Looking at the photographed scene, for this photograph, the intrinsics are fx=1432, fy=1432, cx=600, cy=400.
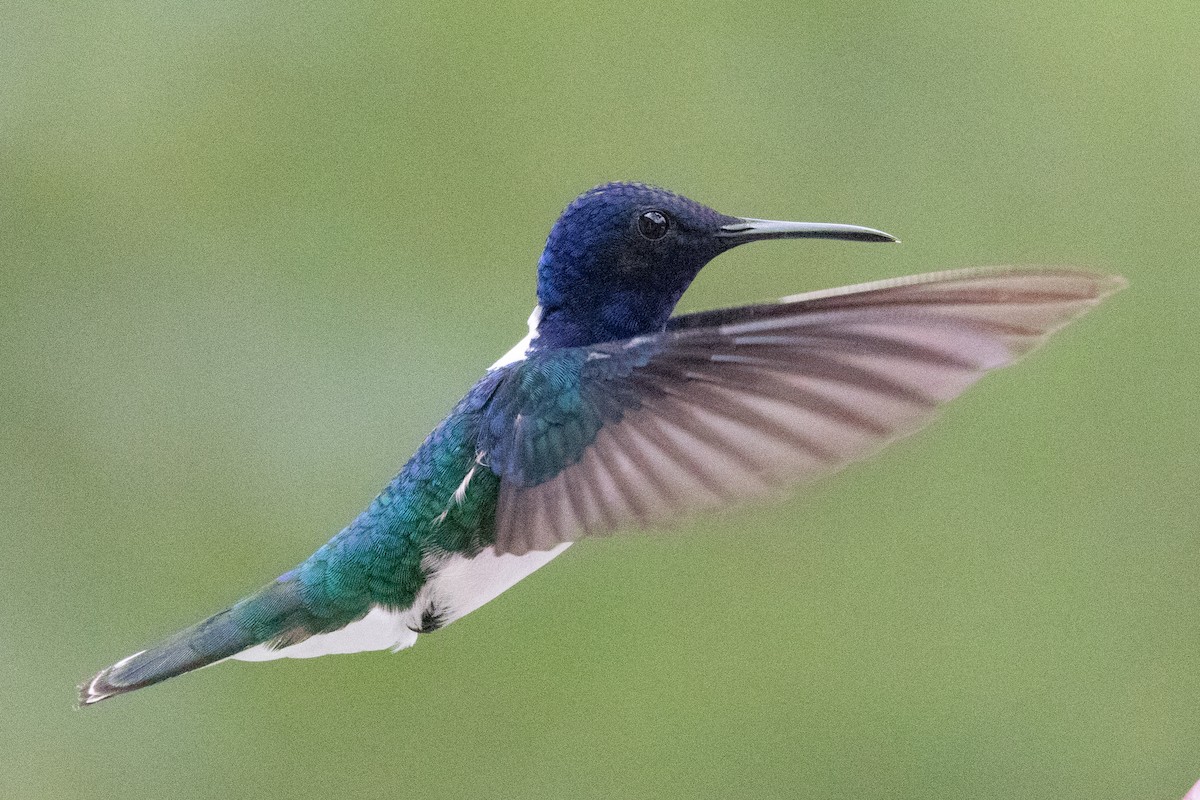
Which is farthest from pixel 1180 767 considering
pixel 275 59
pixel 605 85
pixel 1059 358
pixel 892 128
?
pixel 275 59

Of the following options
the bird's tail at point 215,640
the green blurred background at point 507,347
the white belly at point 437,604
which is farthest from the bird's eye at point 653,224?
the green blurred background at point 507,347

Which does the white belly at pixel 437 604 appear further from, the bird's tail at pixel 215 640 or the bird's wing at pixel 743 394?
the bird's wing at pixel 743 394

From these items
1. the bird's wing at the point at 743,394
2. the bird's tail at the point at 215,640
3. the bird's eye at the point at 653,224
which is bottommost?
the bird's tail at the point at 215,640

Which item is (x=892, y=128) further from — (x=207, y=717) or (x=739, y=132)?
(x=207, y=717)

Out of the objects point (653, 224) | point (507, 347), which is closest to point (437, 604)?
point (653, 224)

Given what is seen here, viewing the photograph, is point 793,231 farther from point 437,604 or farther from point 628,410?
point 437,604

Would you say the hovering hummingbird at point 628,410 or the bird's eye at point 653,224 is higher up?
the bird's eye at point 653,224
